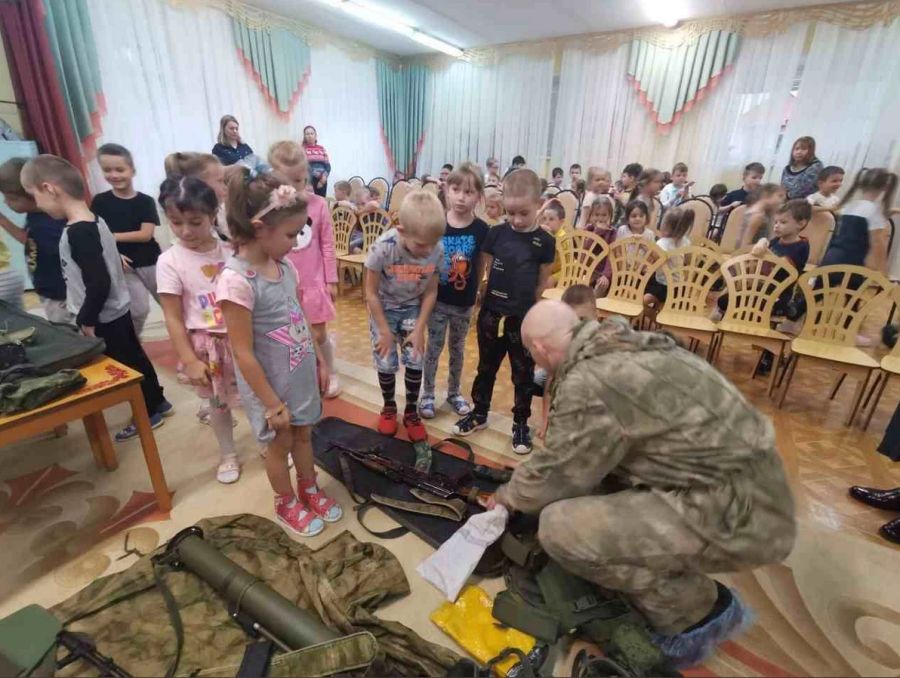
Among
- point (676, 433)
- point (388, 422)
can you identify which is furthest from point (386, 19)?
point (676, 433)

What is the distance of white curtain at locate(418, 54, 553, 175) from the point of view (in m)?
7.02

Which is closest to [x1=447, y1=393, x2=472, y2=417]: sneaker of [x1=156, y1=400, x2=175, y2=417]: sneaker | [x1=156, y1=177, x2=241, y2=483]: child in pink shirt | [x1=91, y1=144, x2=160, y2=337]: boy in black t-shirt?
[x1=156, y1=177, x2=241, y2=483]: child in pink shirt

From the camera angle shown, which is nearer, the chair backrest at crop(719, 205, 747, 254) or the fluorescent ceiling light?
the chair backrest at crop(719, 205, 747, 254)

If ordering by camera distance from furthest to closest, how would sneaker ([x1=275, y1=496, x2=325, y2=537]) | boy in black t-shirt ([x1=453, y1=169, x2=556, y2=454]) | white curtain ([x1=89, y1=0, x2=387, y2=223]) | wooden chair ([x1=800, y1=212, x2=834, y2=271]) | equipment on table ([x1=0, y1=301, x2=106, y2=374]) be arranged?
white curtain ([x1=89, y1=0, x2=387, y2=223]) → wooden chair ([x1=800, y1=212, x2=834, y2=271]) → boy in black t-shirt ([x1=453, y1=169, x2=556, y2=454]) → sneaker ([x1=275, y1=496, x2=325, y2=537]) → equipment on table ([x1=0, y1=301, x2=106, y2=374])

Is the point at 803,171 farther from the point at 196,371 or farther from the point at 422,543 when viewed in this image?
the point at 196,371

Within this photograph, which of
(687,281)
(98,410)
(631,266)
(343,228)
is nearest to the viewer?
(98,410)

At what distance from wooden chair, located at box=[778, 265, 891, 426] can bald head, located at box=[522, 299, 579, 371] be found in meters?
1.93

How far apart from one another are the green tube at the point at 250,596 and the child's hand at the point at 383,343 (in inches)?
35.7

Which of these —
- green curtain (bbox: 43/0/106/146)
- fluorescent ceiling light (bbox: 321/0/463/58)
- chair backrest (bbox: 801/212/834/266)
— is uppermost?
fluorescent ceiling light (bbox: 321/0/463/58)

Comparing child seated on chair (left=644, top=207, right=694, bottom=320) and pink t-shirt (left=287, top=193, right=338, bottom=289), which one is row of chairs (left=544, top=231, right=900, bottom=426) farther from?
pink t-shirt (left=287, top=193, right=338, bottom=289)

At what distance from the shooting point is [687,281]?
8.91 feet

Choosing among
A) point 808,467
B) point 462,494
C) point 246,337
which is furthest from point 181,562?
point 808,467

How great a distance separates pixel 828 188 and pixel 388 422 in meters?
4.37

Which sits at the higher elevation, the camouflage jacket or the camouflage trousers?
the camouflage jacket
